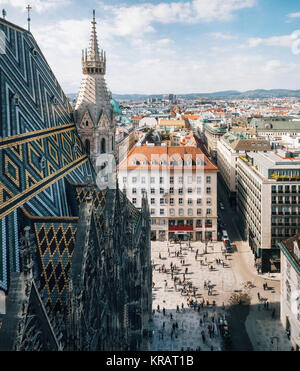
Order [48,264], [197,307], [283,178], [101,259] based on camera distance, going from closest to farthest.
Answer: [48,264] < [101,259] < [197,307] < [283,178]

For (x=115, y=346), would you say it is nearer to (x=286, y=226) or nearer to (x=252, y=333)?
(x=252, y=333)

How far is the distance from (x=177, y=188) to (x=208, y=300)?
1007 inches

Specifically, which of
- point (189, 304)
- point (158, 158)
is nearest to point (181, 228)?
point (158, 158)

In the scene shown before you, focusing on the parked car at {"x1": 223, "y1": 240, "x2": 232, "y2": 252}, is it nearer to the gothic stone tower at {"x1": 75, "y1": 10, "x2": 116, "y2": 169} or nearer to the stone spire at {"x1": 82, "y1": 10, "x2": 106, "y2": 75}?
the gothic stone tower at {"x1": 75, "y1": 10, "x2": 116, "y2": 169}

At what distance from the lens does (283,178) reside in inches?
2208

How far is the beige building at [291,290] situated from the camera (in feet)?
125

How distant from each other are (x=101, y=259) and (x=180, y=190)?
49863 millimetres

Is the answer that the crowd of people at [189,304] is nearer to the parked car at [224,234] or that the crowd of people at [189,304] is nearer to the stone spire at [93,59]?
the parked car at [224,234]

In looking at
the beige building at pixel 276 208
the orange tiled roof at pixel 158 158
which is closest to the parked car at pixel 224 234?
the beige building at pixel 276 208

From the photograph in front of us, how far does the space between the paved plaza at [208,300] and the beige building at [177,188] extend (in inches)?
156

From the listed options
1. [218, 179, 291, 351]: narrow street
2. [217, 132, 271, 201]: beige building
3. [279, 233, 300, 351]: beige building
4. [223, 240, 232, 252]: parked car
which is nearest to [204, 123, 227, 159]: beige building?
[217, 132, 271, 201]: beige building

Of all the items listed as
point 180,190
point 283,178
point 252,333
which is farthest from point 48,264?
point 180,190

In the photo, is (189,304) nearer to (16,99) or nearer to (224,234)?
(224,234)

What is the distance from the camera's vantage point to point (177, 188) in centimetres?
6900
